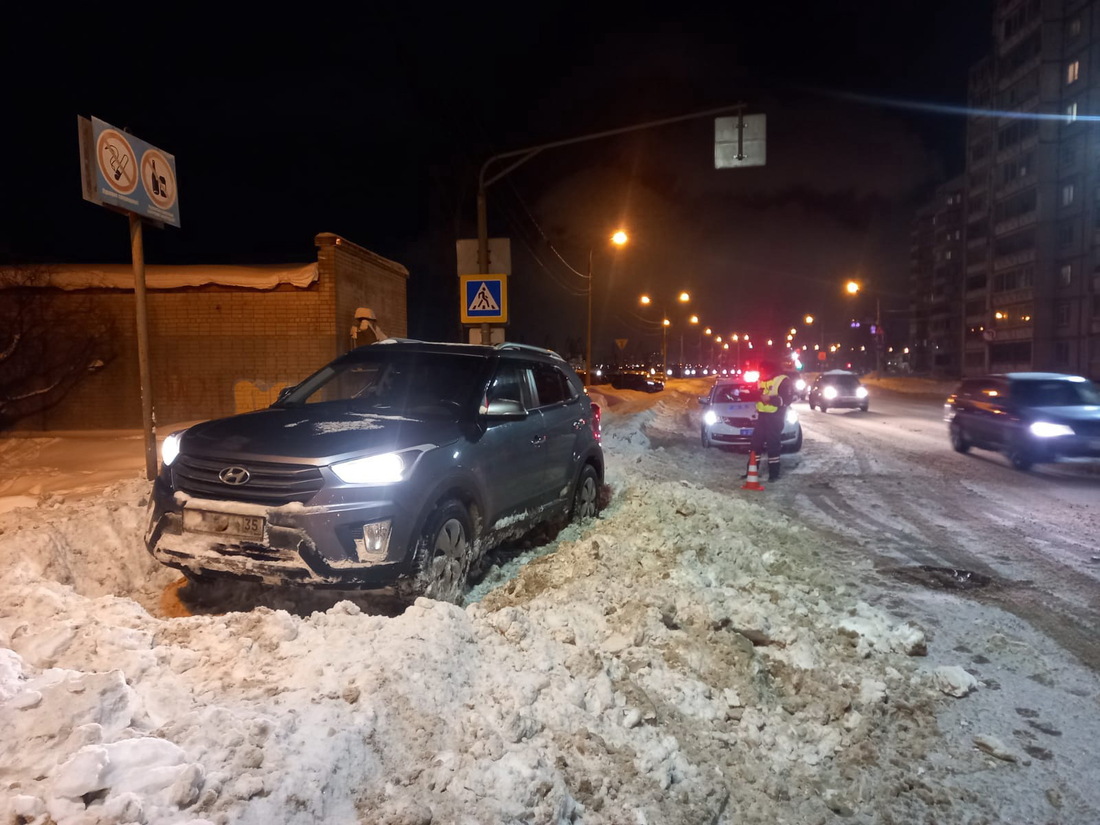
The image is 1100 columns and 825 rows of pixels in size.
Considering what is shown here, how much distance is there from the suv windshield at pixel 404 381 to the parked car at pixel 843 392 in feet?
83.8

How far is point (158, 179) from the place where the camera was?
27.4 feet

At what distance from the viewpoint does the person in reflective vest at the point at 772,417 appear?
11.9 m

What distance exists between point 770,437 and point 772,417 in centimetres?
35

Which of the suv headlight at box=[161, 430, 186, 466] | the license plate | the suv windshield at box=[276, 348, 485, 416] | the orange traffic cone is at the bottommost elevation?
the orange traffic cone

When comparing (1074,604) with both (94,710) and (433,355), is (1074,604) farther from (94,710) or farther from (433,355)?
(94,710)

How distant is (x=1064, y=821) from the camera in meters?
3.16

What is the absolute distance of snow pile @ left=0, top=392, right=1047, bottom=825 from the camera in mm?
2684

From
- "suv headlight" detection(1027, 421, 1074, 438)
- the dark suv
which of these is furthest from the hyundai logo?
"suv headlight" detection(1027, 421, 1074, 438)

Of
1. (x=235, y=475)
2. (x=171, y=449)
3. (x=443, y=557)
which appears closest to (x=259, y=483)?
(x=235, y=475)

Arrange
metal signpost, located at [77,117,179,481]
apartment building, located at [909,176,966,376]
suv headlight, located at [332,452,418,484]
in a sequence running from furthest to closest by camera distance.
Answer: apartment building, located at [909,176,966,376] < metal signpost, located at [77,117,179,481] < suv headlight, located at [332,452,418,484]

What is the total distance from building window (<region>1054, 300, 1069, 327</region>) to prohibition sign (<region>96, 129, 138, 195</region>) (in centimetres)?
Answer: 6319

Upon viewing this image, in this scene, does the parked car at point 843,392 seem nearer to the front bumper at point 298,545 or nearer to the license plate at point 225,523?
the front bumper at point 298,545

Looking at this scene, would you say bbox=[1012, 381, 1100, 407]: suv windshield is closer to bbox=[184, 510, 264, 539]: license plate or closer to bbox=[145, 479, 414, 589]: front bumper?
bbox=[145, 479, 414, 589]: front bumper

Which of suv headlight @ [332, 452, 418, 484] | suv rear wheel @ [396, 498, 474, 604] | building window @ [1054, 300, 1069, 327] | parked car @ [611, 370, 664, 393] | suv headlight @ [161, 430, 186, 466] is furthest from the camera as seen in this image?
building window @ [1054, 300, 1069, 327]
